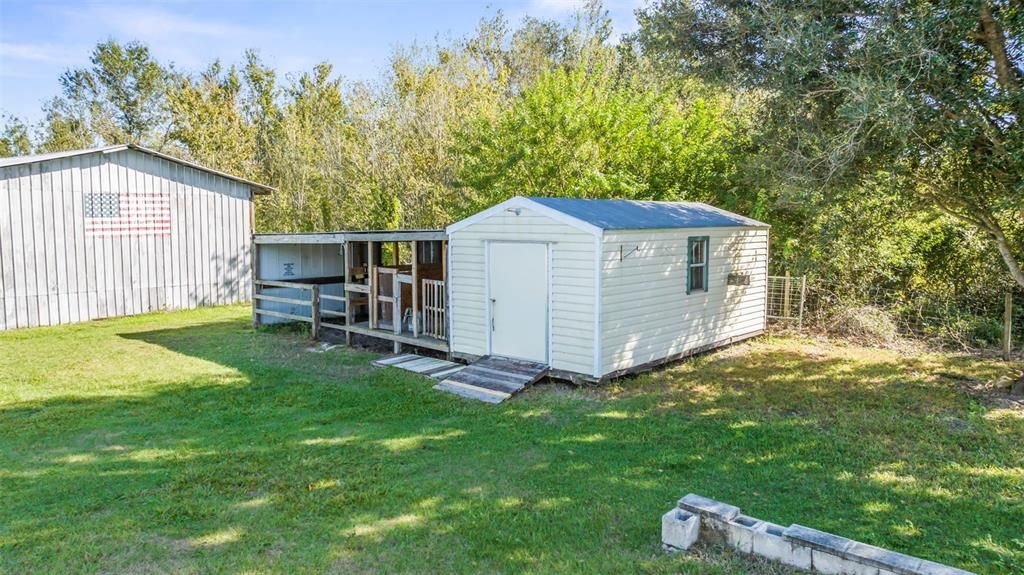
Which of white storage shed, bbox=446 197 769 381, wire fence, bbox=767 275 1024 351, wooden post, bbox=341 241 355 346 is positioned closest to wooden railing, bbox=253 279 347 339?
wooden post, bbox=341 241 355 346

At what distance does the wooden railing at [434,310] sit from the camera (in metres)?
9.48

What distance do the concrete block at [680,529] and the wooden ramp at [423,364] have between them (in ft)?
15.3

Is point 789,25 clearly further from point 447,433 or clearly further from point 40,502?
point 40,502

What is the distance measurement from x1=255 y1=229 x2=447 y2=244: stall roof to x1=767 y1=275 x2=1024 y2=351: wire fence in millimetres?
6454

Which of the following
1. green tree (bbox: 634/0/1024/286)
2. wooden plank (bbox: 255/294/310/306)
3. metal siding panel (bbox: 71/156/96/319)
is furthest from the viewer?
metal siding panel (bbox: 71/156/96/319)

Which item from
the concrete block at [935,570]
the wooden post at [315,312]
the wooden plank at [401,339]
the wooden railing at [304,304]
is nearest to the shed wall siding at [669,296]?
the wooden plank at [401,339]

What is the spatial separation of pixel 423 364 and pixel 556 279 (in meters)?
2.35

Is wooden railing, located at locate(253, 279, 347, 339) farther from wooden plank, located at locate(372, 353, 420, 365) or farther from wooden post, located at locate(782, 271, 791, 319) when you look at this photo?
wooden post, located at locate(782, 271, 791, 319)

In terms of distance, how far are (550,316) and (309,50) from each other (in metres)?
22.2

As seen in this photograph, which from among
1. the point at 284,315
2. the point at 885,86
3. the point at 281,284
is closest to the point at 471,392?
the point at 885,86

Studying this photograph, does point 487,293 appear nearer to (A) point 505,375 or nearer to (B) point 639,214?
(A) point 505,375

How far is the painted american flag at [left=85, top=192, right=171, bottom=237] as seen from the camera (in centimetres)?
1348

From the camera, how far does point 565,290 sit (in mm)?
7770

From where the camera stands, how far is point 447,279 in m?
Answer: 9.05
